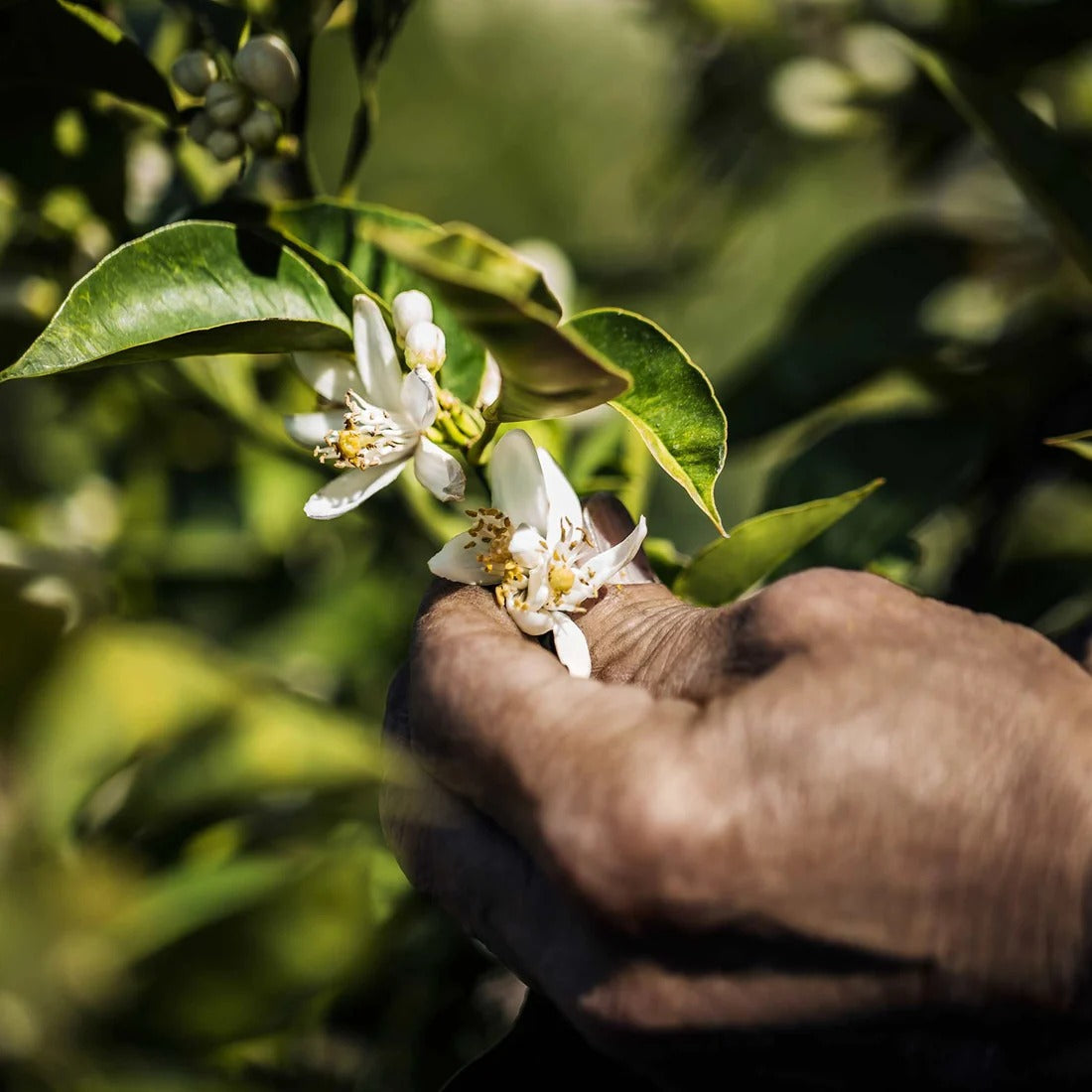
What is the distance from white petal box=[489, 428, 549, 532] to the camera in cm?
61

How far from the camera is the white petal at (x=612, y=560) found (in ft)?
2.01

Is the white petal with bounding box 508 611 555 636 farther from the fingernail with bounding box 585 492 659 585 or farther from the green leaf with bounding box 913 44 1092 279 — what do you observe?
the green leaf with bounding box 913 44 1092 279

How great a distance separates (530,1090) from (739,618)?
33cm

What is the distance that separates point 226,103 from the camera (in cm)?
71

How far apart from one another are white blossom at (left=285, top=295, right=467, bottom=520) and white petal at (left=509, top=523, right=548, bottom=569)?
52 millimetres

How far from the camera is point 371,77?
2.49ft

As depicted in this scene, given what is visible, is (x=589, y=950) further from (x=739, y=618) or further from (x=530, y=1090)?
(x=530, y=1090)

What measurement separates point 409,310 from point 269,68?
0.21 m

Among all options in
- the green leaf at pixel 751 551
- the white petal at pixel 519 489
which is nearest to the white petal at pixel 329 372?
the white petal at pixel 519 489

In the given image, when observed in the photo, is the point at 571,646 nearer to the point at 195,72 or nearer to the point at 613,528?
the point at 613,528

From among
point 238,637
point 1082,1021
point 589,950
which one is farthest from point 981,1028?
point 238,637

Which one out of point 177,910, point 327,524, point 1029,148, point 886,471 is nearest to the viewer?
point 177,910

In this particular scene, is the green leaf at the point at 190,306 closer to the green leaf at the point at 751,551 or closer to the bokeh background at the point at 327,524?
the bokeh background at the point at 327,524

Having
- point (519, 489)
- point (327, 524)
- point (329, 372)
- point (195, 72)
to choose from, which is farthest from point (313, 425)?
point (327, 524)
